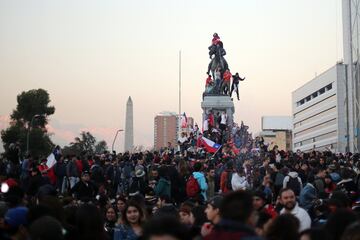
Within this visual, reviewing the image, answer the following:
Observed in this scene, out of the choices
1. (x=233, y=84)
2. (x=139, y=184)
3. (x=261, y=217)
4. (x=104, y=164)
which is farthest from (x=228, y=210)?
(x=233, y=84)

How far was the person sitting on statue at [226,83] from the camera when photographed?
43237 millimetres

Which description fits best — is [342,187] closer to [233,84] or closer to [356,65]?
[233,84]

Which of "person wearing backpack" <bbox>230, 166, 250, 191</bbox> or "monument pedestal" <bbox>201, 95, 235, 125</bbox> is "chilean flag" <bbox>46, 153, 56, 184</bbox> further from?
"monument pedestal" <bbox>201, 95, 235, 125</bbox>

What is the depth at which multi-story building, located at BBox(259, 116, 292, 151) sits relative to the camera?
16750cm

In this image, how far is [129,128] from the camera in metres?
86.8

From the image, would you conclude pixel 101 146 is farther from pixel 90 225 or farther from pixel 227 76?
pixel 90 225

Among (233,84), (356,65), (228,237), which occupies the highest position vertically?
(356,65)

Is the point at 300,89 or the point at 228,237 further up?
the point at 300,89

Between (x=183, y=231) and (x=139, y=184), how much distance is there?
38.9 ft

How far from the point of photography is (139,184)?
53.5 ft

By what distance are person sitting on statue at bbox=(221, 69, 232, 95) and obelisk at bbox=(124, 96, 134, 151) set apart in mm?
41388

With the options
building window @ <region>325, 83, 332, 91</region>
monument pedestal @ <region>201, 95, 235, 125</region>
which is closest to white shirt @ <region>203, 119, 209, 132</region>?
monument pedestal @ <region>201, 95, 235, 125</region>

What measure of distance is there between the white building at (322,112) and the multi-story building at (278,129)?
27042mm

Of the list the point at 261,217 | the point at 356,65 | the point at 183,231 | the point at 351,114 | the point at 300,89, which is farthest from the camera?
the point at 300,89
